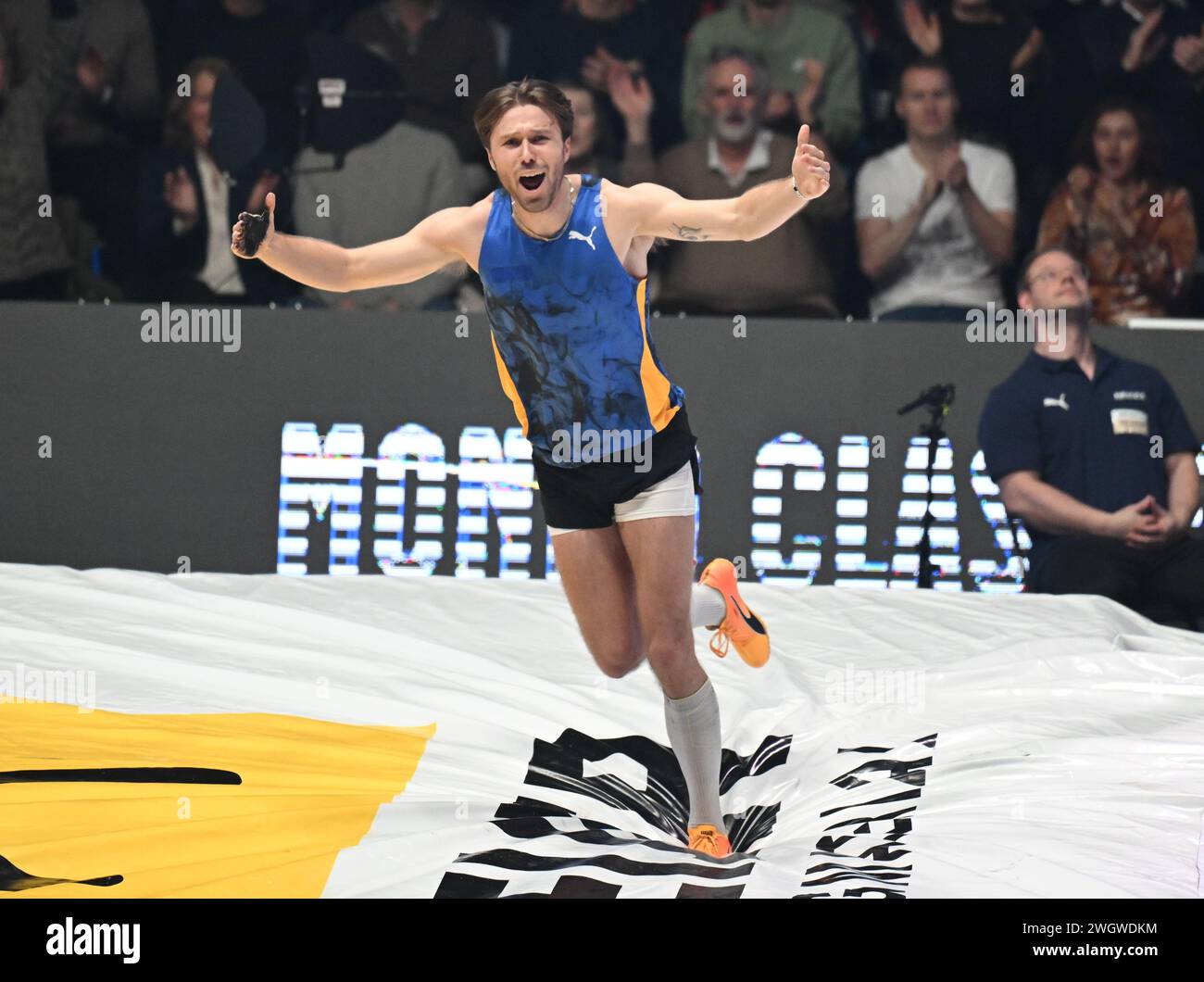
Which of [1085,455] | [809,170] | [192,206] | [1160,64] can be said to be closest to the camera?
[809,170]

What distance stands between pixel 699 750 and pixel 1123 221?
409cm

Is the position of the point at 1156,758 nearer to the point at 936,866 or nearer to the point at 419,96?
the point at 936,866

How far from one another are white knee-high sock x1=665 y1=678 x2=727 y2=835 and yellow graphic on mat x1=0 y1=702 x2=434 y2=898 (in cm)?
73

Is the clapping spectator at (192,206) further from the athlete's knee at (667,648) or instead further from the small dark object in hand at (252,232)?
the athlete's knee at (667,648)

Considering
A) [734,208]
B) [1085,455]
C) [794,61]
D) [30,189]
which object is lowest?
[1085,455]

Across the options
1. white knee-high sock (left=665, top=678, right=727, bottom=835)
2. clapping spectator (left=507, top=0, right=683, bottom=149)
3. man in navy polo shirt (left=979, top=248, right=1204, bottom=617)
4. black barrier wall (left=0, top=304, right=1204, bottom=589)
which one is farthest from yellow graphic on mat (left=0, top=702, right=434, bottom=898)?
clapping spectator (left=507, top=0, right=683, bottom=149)

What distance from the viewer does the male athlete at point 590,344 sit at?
349cm

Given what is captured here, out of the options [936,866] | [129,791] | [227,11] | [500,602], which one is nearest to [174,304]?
[227,11]

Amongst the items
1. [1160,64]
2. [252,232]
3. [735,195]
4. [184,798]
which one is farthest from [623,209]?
[1160,64]

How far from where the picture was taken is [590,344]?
3570 millimetres

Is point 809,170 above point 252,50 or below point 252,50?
below

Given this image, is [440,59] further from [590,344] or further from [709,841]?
[709,841]

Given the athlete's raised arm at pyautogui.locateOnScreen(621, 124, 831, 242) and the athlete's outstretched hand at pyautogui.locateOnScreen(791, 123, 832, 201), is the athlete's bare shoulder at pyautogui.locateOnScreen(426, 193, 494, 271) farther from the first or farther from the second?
the athlete's outstretched hand at pyautogui.locateOnScreen(791, 123, 832, 201)

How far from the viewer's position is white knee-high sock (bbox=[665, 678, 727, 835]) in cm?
363
